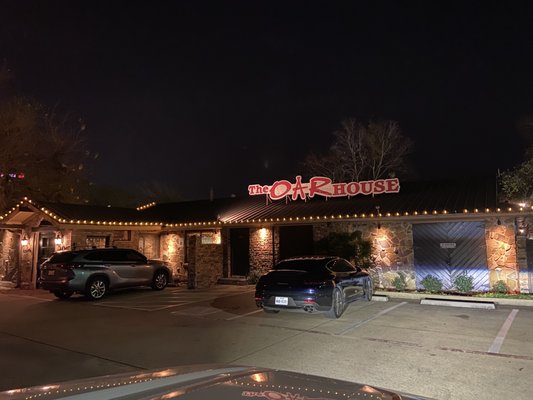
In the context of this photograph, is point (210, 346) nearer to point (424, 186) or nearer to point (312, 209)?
point (312, 209)

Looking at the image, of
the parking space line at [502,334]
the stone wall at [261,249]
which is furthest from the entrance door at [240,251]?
the parking space line at [502,334]

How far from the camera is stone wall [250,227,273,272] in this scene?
704 inches

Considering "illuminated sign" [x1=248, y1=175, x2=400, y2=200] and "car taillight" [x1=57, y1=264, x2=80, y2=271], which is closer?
"car taillight" [x1=57, y1=264, x2=80, y2=271]

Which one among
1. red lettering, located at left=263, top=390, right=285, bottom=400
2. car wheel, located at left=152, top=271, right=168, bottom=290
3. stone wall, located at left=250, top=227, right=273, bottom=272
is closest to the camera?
red lettering, located at left=263, top=390, right=285, bottom=400

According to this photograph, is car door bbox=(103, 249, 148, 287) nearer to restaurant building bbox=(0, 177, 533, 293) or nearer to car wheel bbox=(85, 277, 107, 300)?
car wheel bbox=(85, 277, 107, 300)

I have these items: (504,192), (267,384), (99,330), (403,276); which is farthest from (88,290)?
(504,192)

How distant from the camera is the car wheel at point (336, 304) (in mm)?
9641

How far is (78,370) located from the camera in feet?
20.2

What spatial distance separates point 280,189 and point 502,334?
11894mm

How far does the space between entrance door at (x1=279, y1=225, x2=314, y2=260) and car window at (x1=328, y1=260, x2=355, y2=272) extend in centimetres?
547

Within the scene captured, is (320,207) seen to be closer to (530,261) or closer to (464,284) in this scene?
(464,284)

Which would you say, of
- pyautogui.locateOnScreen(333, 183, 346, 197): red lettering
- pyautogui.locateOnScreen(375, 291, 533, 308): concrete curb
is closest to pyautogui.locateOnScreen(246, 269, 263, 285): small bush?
pyautogui.locateOnScreen(333, 183, 346, 197): red lettering

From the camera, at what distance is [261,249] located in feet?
59.3

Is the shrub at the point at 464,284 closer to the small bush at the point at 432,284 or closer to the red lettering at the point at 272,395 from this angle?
the small bush at the point at 432,284
